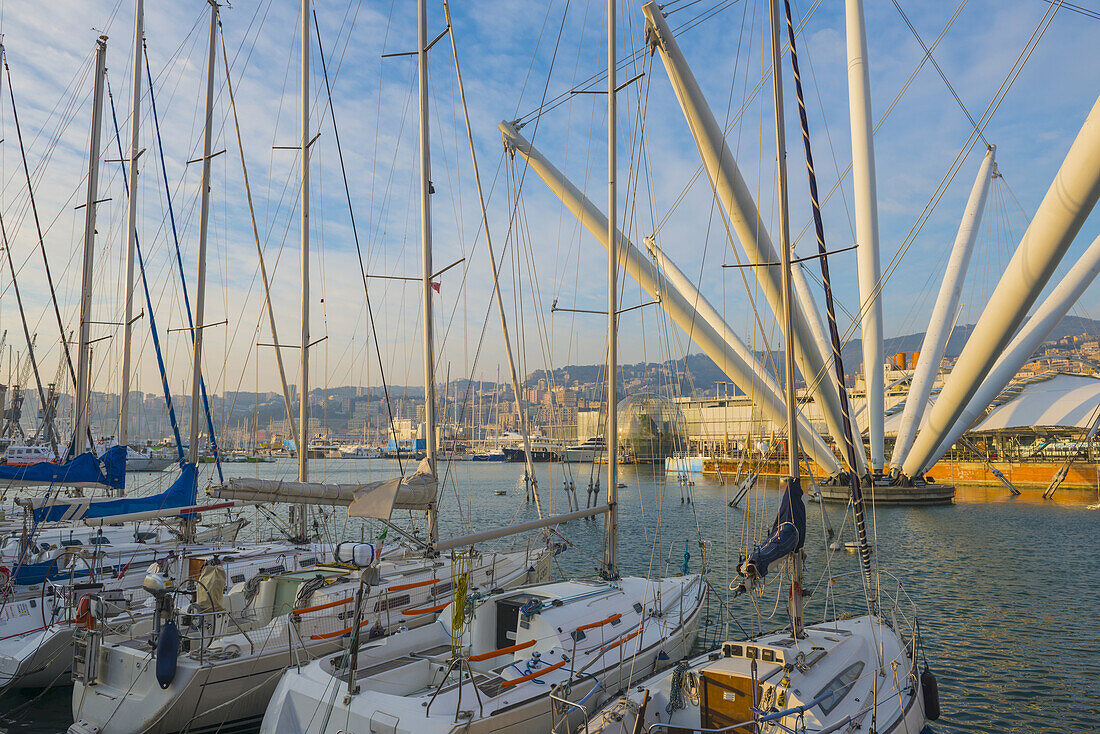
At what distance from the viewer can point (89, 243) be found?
60.7 ft

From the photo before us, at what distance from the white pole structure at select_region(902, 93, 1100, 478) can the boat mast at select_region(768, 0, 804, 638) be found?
424 centimetres

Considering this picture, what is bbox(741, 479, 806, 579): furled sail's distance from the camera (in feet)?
23.6

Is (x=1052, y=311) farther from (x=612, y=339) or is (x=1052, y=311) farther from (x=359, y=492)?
(x=359, y=492)

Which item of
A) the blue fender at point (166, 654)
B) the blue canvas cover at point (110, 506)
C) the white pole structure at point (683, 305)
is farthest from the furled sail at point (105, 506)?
the white pole structure at point (683, 305)

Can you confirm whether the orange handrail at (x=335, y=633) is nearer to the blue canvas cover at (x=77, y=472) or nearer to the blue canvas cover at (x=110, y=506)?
the blue canvas cover at (x=110, y=506)

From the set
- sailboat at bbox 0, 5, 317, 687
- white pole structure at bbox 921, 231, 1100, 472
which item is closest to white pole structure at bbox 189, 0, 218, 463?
sailboat at bbox 0, 5, 317, 687

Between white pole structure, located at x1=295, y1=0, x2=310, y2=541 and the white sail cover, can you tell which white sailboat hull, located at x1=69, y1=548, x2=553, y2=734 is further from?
white pole structure, located at x1=295, y1=0, x2=310, y2=541

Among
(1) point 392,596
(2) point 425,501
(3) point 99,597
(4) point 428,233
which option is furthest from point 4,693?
(4) point 428,233

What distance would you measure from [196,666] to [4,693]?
4.30 m

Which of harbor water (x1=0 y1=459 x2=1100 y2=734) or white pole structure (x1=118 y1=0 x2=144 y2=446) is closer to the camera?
harbor water (x1=0 y1=459 x2=1100 y2=734)

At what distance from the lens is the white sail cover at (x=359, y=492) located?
8516 millimetres

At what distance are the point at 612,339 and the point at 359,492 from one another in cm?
515

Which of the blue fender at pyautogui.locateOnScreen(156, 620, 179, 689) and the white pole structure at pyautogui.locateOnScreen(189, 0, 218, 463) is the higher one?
the white pole structure at pyautogui.locateOnScreen(189, 0, 218, 463)

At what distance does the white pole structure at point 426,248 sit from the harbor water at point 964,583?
2277 mm
